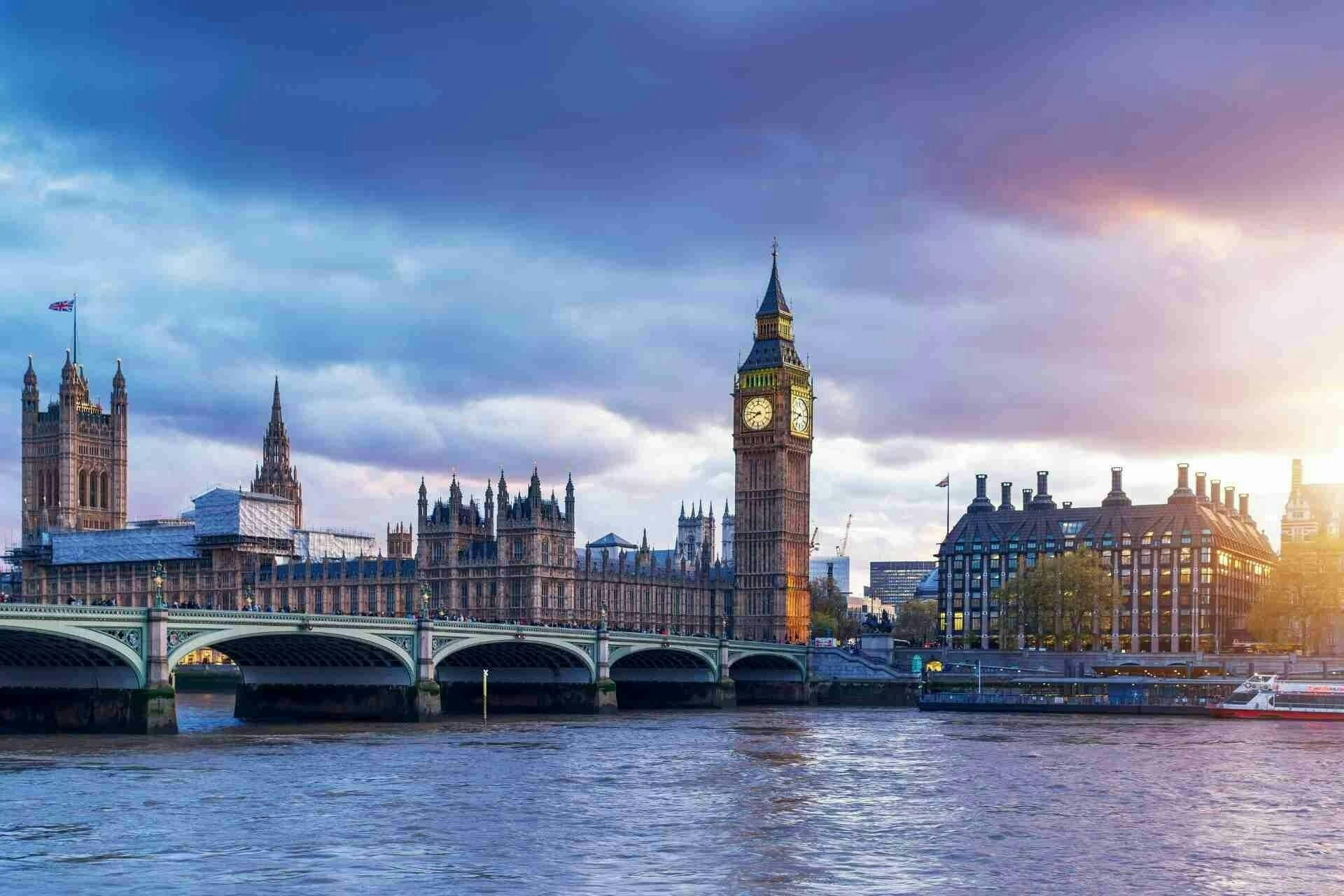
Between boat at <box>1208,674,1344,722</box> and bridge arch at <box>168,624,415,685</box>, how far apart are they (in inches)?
2165

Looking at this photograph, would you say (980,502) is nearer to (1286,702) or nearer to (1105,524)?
(1105,524)

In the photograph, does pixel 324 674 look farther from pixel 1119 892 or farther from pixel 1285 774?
pixel 1119 892

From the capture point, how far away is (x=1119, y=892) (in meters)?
41.7

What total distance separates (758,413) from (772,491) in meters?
8.81

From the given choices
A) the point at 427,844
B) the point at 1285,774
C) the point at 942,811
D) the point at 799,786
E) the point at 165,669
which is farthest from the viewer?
the point at 165,669

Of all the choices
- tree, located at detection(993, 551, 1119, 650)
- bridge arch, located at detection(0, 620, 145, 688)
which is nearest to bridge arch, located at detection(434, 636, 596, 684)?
bridge arch, located at detection(0, 620, 145, 688)

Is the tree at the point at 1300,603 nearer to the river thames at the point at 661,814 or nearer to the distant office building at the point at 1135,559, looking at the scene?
the distant office building at the point at 1135,559

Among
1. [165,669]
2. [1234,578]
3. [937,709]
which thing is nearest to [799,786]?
[165,669]

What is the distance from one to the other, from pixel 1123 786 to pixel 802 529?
114700 mm

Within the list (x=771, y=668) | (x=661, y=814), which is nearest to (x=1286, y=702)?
(x=771, y=668)

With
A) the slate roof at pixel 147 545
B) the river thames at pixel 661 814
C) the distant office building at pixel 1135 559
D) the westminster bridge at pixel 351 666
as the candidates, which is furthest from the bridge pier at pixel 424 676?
the slate roof at pixel 147 545

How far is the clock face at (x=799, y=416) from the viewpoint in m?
179

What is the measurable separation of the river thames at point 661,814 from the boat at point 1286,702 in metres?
21.9

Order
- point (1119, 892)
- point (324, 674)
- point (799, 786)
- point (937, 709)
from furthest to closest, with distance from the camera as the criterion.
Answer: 1. point (937, 709)
2. point (324, 674)
3. point (799, 786)
4. point (1119, 892)
